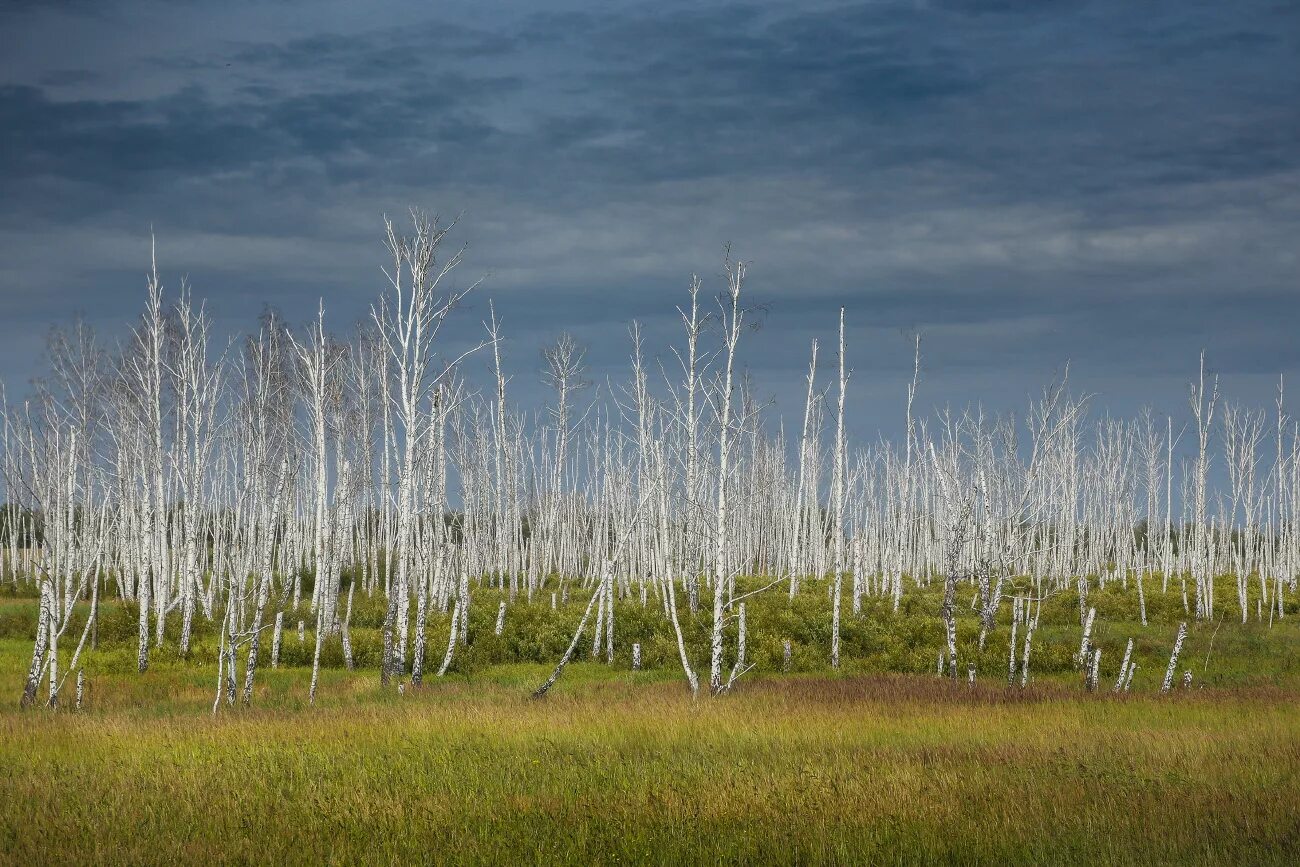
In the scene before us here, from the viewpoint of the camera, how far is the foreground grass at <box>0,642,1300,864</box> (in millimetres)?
8289

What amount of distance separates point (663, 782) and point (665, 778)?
1.02ft

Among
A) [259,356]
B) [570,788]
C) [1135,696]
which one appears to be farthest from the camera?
[259,356]

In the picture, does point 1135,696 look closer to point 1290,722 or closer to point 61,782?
point 1290,722

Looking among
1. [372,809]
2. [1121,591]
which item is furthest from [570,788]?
[1121,591]

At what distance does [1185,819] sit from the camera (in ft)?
29.5

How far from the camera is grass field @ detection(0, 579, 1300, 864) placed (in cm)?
830

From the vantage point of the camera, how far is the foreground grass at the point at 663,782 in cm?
829

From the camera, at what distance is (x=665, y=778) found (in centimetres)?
1082

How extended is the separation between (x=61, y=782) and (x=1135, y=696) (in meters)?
15.5

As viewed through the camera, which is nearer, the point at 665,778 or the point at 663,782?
the point at 663,782

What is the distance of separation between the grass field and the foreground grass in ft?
0.13

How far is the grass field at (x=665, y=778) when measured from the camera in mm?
8305

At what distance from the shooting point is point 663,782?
1052 cm

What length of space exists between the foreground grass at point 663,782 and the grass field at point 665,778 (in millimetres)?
38
